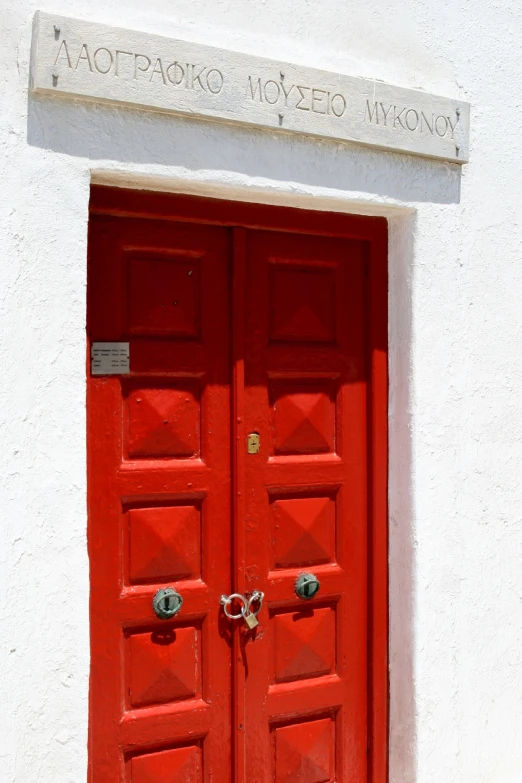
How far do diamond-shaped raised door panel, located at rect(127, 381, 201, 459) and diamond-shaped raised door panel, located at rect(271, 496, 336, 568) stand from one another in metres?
0.44

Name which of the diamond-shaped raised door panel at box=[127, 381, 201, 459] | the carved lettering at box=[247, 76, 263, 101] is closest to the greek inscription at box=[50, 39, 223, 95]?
the carved lettering at box=[247, 76, 263, 101]

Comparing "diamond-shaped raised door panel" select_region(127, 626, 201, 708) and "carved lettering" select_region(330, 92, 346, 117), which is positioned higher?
"carved lettering" select_region(330, 92, 346, 117)

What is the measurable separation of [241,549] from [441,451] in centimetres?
90

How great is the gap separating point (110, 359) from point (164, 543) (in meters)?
0.69

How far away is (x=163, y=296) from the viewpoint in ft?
9.09

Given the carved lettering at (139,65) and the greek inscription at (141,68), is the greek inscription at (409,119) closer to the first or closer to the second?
the greek inscription at (141,68)

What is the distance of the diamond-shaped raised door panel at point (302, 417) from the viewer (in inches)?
117

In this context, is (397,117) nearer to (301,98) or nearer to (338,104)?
(338,104)

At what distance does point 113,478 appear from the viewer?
2678 mm

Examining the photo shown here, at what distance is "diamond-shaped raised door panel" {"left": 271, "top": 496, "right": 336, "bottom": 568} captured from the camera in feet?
9.75

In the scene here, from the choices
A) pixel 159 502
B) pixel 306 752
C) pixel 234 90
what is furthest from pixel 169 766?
pixel 234 90

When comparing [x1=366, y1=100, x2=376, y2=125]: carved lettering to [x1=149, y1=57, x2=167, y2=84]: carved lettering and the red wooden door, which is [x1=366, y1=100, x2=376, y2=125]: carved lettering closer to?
the red wooden door

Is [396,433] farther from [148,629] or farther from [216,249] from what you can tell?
[148,629]

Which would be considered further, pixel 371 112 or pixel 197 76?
pixel 371 112
